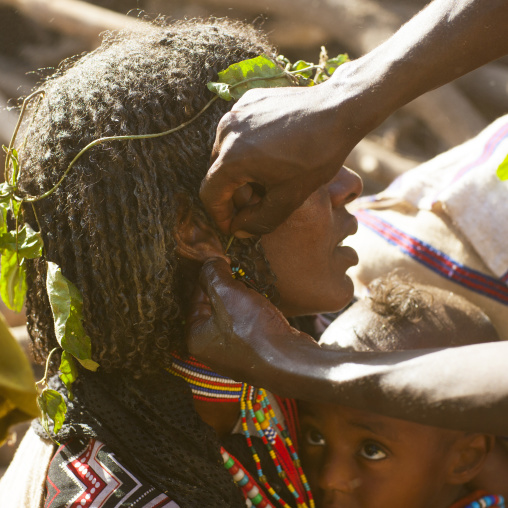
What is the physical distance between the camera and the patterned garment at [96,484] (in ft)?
5.40

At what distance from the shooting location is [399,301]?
210cm

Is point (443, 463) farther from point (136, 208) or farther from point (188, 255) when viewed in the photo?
point (136, 208)

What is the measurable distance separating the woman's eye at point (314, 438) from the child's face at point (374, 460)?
0.04 metres

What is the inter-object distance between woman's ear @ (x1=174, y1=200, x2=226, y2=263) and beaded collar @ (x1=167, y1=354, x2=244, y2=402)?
0.30 metres

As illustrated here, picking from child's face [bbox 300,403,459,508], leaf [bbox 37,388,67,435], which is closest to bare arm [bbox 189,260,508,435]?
leaf [bbox 37,388,67,435]

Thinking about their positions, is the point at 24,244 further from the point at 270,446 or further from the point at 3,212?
the point at 270,446

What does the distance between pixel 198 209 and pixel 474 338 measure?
41.8 inches

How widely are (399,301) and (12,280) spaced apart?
1148 mm

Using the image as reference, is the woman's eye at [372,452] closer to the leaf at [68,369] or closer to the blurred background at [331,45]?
the leaf at [68,369]

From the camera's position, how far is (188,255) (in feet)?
5.63

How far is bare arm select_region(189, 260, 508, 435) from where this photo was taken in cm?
115

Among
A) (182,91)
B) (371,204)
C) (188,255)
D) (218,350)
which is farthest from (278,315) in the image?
(371,204)

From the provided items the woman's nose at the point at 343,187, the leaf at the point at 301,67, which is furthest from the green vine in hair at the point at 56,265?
the woman's nose at the point at 343,187

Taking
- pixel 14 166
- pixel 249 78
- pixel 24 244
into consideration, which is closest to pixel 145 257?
pixel 24 244
